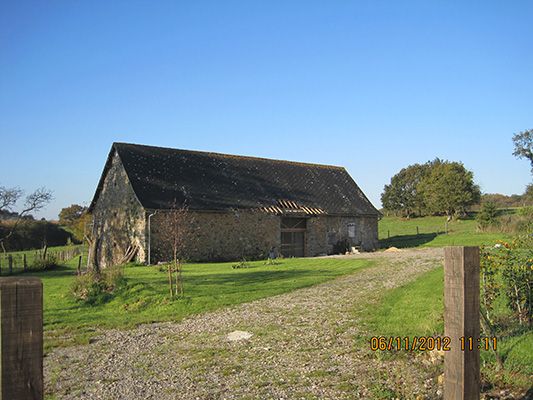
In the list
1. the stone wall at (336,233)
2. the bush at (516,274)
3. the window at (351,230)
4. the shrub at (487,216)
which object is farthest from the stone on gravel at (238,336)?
the shrub at (487,216)

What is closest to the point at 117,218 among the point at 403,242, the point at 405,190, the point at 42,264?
the point at 42,264

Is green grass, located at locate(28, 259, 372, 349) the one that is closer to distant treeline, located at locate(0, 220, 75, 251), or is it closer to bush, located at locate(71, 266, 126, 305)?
bush, located at locate(71, 266, 126, 305)

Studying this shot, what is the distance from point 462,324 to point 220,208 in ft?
74.0

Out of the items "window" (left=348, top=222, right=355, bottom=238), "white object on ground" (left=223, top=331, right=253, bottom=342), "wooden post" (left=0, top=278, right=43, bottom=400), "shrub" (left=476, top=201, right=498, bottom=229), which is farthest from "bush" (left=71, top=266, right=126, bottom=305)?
"shrub" (left=476, top=201, right=498, bottom=229)

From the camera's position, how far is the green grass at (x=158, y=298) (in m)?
10.4

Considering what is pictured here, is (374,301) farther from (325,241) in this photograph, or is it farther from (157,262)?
(325,241)

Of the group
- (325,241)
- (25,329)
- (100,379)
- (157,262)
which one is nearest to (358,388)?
(100,379)

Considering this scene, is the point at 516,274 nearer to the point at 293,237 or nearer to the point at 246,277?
the point at 246,277

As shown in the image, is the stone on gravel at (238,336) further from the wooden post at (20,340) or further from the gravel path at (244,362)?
the wooden post at (20,340)

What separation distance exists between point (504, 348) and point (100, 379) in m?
5.30

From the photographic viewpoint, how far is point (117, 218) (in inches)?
1019

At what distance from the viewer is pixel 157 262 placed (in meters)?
23.4

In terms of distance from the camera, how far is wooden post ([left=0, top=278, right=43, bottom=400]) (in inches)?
90.3

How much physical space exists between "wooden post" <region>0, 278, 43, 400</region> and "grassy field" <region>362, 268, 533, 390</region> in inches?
194
